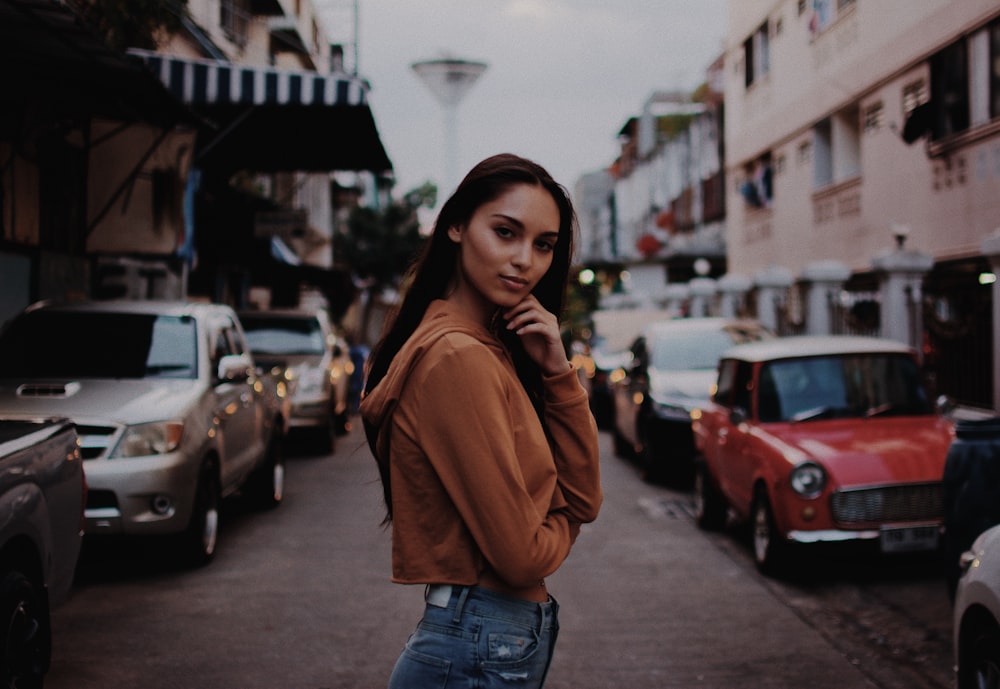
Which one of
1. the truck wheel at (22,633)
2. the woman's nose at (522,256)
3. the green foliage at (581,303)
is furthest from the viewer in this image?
the green foliage at (581,303)

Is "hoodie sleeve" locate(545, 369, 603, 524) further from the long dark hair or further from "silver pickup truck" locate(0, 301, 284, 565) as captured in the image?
"silver pickup truck" locate(0, 301, 284, 565)

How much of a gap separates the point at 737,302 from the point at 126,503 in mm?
17192

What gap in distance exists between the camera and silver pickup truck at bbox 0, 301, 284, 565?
6.95 m

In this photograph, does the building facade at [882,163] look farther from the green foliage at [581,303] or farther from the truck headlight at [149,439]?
the green foliage at [581,303]

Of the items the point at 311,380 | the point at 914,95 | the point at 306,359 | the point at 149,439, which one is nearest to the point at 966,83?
the point at 914,95

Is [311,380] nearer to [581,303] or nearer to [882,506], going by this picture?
[882,506]

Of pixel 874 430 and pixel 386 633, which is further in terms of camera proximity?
pixel 874 430

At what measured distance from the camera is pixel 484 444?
6.57ft

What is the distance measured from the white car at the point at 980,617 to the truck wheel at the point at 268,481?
23.7ft

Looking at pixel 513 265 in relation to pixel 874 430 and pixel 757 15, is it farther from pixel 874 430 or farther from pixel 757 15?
pixel 757 15

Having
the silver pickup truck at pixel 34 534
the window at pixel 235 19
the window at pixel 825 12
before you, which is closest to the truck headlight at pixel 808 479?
the silver pickup truck at pixel 34 534

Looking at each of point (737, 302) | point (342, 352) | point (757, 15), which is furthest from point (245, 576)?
point (757, 15)

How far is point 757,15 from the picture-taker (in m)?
24.1

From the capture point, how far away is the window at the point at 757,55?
78.1 ft
